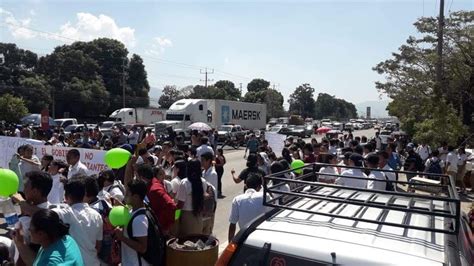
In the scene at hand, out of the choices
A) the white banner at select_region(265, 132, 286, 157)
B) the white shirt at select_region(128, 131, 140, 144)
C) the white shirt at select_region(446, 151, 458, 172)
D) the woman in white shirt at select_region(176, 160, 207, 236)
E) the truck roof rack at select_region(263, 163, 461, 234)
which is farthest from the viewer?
the white shirt at select_region(128, 131, 140, 144)

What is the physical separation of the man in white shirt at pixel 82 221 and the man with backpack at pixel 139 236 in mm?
205

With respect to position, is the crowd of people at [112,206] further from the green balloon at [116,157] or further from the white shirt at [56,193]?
the green balloon at [116,157]

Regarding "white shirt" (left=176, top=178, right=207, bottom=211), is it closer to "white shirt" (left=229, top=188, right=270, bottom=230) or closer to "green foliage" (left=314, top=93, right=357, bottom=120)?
"white shirt" (left=229, top=188, right=270, bottom=230)

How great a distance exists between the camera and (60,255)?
2.94m

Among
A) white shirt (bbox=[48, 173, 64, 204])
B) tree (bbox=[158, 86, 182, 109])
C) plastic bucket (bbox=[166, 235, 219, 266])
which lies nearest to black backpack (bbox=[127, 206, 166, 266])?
plastic bucket (bbox=[166, 235, 219, 266])

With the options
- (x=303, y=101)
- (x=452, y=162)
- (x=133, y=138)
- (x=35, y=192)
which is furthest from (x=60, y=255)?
(x=303, y=101)

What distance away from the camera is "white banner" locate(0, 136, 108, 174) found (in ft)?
30.7

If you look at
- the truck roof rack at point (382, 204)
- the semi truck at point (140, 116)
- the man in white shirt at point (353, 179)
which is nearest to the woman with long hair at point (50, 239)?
the truck roof rack at point (382, 204)

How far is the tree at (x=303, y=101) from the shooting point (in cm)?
11956

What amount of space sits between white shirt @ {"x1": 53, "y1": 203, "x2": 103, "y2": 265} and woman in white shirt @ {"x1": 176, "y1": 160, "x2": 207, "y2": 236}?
1807 millimetres

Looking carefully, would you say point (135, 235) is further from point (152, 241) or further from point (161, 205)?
point (161, 205)

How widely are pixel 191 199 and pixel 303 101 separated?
116 metres

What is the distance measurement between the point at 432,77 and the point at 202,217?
24.8 meters

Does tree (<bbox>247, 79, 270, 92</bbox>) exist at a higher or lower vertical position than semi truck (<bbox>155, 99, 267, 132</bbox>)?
higher
